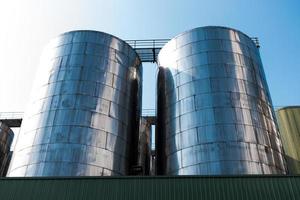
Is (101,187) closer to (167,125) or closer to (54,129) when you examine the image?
(54,129)

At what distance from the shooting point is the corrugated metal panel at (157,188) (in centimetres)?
1218

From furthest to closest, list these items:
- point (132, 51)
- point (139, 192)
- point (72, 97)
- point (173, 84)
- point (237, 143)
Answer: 1. point (132, 51)
2. point (173, 84)
3. point (72, 97)
4. point (237, 143)
5. point (139, 192)

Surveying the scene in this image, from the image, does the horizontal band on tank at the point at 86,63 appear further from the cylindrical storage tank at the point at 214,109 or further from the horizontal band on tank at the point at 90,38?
the cylindrical storage tank at the point at 214,109

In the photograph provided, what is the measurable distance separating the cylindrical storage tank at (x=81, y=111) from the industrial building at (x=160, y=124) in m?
0.05

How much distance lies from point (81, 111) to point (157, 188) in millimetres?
6734

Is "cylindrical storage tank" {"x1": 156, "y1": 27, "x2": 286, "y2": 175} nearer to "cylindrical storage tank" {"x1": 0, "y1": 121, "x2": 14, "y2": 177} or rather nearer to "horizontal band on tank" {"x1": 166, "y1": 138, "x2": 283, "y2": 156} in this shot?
"horizontal band on tank" {"x1": 166, "y1": 138, "x2": 283, "y2": 156}

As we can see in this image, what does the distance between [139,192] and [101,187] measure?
1.40m

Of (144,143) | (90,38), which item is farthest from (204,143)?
(144,143)

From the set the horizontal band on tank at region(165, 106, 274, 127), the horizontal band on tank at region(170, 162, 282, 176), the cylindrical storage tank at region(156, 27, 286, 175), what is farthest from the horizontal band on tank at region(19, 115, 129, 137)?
the horizontal band on tank at region(170, 162, 282, 176)

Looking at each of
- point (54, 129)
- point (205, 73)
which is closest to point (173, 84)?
point (205, 73)

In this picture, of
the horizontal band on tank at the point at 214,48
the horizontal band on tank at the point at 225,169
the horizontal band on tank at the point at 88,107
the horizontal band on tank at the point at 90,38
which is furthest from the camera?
the horizontal band on tank at the point at 90,38

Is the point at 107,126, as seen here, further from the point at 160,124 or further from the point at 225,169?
the point at 225,169

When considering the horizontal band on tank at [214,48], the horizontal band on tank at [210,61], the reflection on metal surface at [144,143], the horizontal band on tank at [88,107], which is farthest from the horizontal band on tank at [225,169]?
the reflection on metal surface at [144,143]

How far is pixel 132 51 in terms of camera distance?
2200 centimetres
